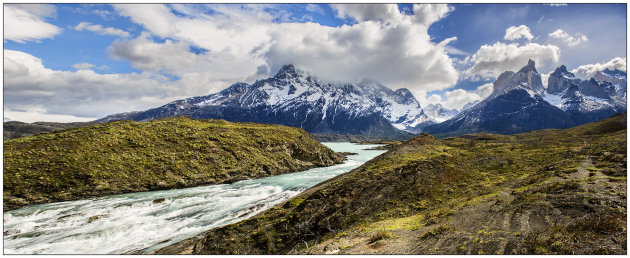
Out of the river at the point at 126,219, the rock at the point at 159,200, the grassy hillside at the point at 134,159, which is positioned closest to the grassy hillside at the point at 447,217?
the river at the point at 126,219

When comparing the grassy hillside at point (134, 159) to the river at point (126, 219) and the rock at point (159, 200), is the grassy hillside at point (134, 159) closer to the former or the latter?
the river at point (126, 219)

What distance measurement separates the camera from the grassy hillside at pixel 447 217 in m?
13.3

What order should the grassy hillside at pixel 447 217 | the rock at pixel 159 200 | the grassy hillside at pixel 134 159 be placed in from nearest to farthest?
1. the grassy hillside at pixel 447 217
2. the rock at pixel 159 200
3. the grassy hillside at pixel 134 159

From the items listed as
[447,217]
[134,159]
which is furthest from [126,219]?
[447,217]

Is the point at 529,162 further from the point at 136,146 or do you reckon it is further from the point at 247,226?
the point at 136,146

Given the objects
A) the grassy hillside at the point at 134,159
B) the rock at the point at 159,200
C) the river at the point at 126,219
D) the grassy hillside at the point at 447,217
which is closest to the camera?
the grassy hillside at the point at 447,217

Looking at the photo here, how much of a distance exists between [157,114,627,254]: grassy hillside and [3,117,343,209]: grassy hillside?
102 feet

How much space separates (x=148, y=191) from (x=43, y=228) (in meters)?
16.9

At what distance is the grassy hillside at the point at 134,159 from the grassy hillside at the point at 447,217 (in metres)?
31.1

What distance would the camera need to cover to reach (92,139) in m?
53.3

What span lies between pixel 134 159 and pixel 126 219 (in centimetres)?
2516

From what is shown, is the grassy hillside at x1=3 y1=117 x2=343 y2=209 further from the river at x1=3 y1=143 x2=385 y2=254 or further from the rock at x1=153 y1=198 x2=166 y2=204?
the rock at x1=153 y1=198 x2=166 y2=204

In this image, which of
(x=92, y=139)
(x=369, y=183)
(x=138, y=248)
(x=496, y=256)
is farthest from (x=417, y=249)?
(x=92, y=139)

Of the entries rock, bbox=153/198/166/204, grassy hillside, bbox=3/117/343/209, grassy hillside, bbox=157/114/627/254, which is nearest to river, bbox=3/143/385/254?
rock, bbox=153/198/166/204
